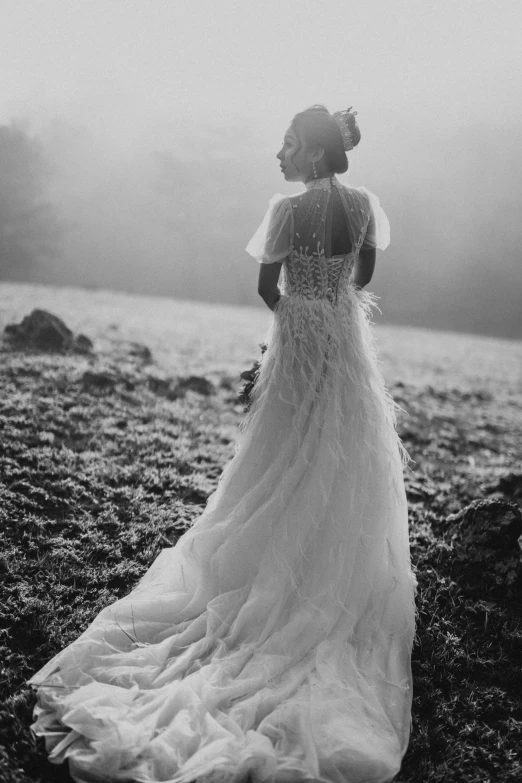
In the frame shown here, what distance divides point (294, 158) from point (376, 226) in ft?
2.14

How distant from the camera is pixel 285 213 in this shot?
3.07 meters

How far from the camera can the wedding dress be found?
235 centimetres

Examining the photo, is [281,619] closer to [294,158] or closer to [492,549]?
[492,549]

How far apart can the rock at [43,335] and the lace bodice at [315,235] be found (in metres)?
6.54

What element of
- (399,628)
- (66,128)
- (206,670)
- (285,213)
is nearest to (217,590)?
(206,670)

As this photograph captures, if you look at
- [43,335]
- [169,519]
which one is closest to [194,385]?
[43,335]

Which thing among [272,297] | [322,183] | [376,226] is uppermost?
[322,183]

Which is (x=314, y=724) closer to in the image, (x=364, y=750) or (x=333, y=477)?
(x=364, y=750)

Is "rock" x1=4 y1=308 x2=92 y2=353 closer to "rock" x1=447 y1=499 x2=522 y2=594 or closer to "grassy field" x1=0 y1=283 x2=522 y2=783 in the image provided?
"grassy field" x1=0 y1=283 x2=522 y2=783

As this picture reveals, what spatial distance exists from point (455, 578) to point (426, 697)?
120 cm

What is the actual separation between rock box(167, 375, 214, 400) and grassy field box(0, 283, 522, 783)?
0.19 metres

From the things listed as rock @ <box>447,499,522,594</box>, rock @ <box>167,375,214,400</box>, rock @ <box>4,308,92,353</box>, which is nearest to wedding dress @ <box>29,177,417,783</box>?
rock @ <box>447,499,522,594</box>

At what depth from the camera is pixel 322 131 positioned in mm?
→ 3055

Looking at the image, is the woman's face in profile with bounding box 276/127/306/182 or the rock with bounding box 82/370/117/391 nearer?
the woman's face in profile with bounding box 276/127/306/182
